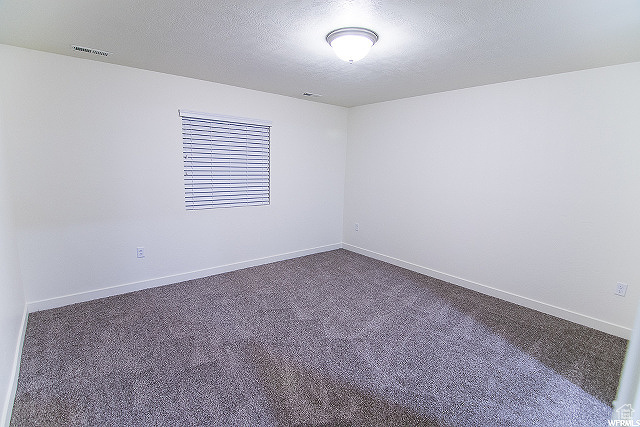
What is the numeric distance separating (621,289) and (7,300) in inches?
187

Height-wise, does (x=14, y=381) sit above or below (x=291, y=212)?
below

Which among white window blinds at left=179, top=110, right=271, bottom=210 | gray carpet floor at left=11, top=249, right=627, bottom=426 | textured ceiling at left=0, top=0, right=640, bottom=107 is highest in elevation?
textured ceiling at left=0, top=0, right=640, bottom=107

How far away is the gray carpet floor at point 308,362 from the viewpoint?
5.80 feet

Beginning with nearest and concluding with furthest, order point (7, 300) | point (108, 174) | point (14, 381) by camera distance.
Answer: point (14, 381) < point (7, 300) < point (108, 174)

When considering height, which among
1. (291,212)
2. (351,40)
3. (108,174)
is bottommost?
(291,212)

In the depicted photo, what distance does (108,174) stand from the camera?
3.06m

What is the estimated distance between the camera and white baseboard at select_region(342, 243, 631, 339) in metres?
2.71

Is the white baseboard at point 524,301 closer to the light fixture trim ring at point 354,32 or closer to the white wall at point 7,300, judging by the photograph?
the light fixture trim ring at point 354,32

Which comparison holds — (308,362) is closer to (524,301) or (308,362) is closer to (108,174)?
(524,301)

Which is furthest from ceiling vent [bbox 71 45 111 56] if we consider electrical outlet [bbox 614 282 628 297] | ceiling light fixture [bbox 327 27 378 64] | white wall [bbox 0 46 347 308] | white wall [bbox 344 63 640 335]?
electrical outlet [bbox 614 282 628 297]

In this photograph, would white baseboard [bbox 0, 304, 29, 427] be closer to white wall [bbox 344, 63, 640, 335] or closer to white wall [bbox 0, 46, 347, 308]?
white wall [bbox 0, 46, 347, 308]

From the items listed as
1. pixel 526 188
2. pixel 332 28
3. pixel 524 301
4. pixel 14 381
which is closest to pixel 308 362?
pixel 14 381

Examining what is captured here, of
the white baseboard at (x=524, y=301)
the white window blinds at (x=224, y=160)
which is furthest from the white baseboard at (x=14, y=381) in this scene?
the white baseboard at (x=524, y=301)

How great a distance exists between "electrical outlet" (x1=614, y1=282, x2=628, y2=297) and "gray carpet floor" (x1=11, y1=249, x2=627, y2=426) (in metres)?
0.40
